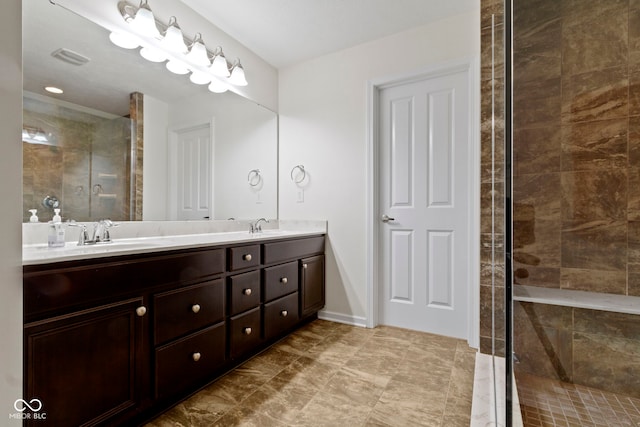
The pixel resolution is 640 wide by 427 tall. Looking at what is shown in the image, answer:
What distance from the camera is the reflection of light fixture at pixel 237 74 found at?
2.40m

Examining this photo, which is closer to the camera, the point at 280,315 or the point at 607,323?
the point at 607,323

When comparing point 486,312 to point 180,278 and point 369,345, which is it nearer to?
point 369,345

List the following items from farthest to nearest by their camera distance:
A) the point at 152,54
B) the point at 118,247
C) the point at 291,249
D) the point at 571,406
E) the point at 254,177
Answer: the point at 254,177 < the point at 291,249 < the point at 152,54 < the point at 571,406 < the point at 118,247

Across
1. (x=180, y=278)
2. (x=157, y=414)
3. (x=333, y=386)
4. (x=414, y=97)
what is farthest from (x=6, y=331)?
(x=414, y=97)

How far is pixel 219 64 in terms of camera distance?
228 centimetres

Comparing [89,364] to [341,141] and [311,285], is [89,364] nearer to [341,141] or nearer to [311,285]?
[311,285]

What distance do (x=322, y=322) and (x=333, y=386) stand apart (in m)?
1.01

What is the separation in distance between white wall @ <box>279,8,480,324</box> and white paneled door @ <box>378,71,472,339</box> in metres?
0.18

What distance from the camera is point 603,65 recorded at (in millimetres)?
1647

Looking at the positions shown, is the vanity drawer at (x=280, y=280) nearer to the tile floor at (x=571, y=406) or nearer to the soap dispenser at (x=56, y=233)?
the soap dispenser at (x=56, y=233)

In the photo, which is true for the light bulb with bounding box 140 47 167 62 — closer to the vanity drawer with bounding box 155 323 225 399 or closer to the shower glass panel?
the vanity drawer with bounding box 155 323 225 399

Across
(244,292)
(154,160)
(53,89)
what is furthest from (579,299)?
(53,89)

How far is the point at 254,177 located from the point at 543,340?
7.90ft

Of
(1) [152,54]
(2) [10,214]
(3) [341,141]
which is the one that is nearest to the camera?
(2) [10,214]
